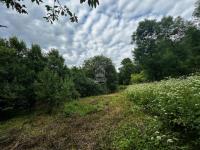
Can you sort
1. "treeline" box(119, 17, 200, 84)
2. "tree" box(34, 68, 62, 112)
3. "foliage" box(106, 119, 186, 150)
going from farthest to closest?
1. "treeline" box(119, 17, 200, 84)
2. "tree" box(34, 68, 62, 112)
3. "foliage" box(106, 119, 186, 150)

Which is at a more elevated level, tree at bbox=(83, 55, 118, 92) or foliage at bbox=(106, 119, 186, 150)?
tree at bbox=(83, 55, 118, 92)

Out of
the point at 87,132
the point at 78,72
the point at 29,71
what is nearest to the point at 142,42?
the point at 78,72

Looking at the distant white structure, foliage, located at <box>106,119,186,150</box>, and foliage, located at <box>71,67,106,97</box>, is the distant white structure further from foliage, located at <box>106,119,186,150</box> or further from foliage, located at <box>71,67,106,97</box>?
foliage, located at <box>106,119,186,150</box>

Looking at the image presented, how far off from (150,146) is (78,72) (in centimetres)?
2374

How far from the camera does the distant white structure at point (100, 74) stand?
113 ft

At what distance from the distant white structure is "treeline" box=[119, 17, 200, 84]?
7682 millimetres

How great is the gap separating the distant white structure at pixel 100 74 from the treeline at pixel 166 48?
768cm

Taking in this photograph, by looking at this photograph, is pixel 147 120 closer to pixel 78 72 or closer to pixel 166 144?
pixel 166 144

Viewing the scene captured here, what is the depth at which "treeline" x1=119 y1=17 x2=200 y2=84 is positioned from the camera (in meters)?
29.2

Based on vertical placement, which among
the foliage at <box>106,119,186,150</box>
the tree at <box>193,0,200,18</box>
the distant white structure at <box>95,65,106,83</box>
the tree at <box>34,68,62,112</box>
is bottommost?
the foliage at <box>106,119,186,150</box>

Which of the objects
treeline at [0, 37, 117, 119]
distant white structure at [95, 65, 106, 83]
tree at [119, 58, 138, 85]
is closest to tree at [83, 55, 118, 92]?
distant white structure at [95, 65, 106, 83]

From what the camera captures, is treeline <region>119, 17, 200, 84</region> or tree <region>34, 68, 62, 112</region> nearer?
tree <region>34, 68, 62, 112</region>

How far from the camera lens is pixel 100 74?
36.3 m

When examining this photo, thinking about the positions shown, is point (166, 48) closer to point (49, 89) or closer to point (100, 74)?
point (100, 74)
